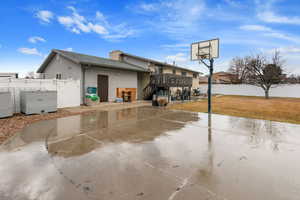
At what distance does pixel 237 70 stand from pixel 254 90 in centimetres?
1024

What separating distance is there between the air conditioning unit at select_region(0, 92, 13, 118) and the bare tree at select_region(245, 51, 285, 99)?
2589 centimetres

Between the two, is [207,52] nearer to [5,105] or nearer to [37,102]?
[37,102]

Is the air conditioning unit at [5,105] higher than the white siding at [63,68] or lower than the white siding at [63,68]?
lower

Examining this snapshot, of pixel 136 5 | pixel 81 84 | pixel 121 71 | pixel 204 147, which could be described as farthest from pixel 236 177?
pixel 121 71

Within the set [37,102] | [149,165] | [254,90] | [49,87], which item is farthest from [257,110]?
[254,90]

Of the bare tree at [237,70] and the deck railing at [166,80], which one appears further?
the bare tree at [237,70]

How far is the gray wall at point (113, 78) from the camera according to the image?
11.3 metres

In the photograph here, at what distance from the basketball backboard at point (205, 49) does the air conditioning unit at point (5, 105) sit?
10.7 meters

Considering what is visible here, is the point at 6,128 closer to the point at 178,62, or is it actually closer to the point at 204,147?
the point at 204,147

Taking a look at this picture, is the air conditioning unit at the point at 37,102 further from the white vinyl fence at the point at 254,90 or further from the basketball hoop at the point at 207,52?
the white vinyl fence at the point at 254,90

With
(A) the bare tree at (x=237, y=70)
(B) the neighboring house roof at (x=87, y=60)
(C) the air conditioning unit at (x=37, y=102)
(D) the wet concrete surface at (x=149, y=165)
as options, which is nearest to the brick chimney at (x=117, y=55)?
(B) the neighboring house roof at (x=87, y=60)

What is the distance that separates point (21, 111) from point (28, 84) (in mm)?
1457

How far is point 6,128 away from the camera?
16.6ft

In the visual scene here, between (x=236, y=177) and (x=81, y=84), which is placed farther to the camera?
(x=81, y=84)
